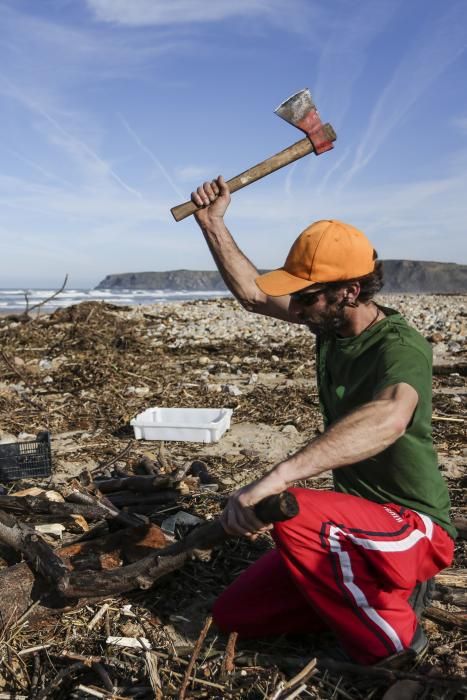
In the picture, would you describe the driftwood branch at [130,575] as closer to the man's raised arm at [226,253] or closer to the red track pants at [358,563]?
the red track pants at [358,563]

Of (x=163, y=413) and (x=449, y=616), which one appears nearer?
(x=449, y=616)

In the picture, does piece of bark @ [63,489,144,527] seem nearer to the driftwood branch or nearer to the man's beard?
the driftwood branch

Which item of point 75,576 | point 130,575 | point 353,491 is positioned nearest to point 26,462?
point 75,576

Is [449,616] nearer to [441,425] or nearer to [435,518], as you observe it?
[435,518]

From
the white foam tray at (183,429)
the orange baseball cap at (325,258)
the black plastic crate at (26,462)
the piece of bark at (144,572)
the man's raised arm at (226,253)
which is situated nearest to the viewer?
the piece of bark at (144,572)

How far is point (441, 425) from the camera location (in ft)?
19.2

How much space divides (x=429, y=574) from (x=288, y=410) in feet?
12.8

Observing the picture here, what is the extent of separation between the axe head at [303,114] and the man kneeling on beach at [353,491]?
0.93 metres

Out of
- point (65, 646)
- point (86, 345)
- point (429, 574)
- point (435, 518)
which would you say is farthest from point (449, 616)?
point (86, 345)

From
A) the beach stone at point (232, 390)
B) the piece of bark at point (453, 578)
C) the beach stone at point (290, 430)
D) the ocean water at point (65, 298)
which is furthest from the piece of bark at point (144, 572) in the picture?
the ocean water at point (65, 298)

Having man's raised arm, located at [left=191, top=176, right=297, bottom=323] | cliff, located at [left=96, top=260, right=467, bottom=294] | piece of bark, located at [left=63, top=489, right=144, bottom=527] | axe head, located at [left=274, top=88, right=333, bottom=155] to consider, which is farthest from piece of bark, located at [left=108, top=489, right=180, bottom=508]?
cliff, located at [left=96, top=260, right=467, bottom=294]

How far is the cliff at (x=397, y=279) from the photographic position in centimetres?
5125

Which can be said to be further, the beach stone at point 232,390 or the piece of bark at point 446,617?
the beach stone at point 232,390

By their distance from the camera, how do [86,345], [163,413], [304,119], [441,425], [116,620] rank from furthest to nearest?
[86,345], [163,413], [441,425], [304,119], [116,620]
